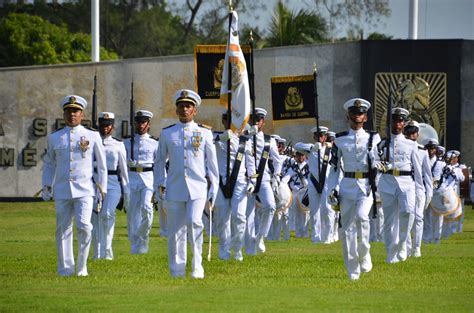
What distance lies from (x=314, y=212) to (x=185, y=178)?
11.6 m

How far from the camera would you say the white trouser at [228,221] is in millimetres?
21672

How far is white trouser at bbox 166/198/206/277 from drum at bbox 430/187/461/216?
1326 centimetres

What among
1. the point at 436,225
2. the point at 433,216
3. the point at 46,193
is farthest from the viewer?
the point at 433,216

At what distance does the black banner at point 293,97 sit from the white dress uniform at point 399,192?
4.11m

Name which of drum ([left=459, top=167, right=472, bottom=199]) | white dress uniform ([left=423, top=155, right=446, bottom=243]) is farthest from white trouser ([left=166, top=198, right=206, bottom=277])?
drum ([left=459, top=167, right=472, bottom=199])

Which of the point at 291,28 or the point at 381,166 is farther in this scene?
the point at 291,28

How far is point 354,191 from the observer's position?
18.3 metres

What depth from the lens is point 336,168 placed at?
1862cm

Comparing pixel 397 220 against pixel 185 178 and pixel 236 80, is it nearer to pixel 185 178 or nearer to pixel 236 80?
pixel 236 80

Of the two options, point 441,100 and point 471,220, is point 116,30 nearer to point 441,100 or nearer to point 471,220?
point 441,100

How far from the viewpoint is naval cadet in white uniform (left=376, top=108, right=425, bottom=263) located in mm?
21984

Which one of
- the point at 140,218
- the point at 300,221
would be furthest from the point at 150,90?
the point at 140,218

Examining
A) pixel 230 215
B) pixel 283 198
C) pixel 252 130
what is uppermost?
pixel 252 130

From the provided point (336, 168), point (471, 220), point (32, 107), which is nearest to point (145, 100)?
point (32, 107)
